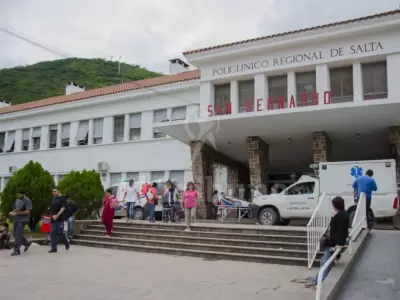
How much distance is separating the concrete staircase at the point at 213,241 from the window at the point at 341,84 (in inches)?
316

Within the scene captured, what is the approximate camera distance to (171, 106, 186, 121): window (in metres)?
22.5

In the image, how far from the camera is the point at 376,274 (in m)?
7.23

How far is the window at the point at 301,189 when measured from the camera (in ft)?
44.3

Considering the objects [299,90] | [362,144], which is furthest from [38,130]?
[362,144]

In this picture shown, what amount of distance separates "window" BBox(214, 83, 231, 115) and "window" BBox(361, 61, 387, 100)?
19.2 ft

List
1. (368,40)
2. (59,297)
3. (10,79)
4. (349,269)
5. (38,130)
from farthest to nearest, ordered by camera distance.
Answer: (10,79)
(38,130)
(368,40)
(349,269)
(59,297)

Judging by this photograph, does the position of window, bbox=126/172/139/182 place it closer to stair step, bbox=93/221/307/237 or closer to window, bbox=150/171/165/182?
window, bbox=150/171/165/182

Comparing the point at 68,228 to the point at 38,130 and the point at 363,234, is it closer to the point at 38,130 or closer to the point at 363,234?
the point at 363,234

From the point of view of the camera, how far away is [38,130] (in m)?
29.0

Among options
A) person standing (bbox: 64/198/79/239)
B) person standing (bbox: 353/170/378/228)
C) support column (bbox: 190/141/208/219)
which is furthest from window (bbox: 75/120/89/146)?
person standing (bbox: 353/170/378/228)

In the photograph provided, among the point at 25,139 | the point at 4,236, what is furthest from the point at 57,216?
the point at 25,139

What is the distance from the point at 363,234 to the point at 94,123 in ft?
63.8

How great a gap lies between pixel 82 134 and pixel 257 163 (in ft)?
45.9

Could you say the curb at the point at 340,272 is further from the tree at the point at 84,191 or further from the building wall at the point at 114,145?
the building wall at the point at 114,145
